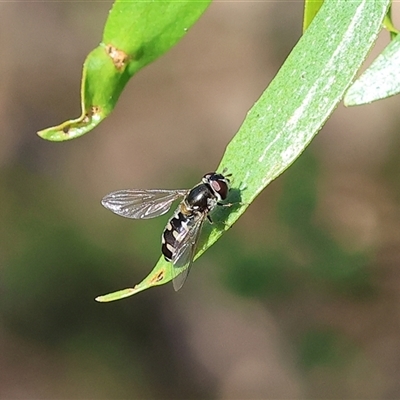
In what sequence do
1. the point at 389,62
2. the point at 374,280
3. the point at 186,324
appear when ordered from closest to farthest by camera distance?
the point at 389,62
the point at 374,280
the point at 186,324

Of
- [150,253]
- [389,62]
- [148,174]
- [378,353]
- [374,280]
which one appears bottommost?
[378,353]

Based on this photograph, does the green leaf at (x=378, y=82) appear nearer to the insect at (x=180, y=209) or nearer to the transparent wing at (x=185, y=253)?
the insect at (x=180, y=209)

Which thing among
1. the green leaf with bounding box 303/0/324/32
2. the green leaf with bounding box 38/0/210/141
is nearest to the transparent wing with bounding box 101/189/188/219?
the green leaf with bounding box 38/0/210/141

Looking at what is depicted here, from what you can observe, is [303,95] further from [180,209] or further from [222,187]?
[180,209]

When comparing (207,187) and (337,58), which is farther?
(207,187)

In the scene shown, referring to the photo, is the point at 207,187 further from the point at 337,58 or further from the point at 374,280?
the point at 374,280

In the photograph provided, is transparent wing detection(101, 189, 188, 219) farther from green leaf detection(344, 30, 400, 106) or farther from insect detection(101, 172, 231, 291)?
green leaf detection(344, 30, 400, 106)

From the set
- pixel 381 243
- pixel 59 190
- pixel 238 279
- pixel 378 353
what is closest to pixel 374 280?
pixel 381 243
